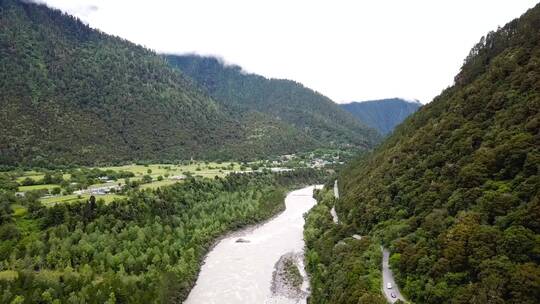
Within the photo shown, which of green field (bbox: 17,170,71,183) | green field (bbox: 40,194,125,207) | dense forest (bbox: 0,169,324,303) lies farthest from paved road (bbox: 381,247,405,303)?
green field (bbox: 17,170,71,183)

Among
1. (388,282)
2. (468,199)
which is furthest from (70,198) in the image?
(468,199)

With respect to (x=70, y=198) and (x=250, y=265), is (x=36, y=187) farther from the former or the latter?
(x=250, y=265)

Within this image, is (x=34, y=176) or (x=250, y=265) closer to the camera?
(x=250, y=265)

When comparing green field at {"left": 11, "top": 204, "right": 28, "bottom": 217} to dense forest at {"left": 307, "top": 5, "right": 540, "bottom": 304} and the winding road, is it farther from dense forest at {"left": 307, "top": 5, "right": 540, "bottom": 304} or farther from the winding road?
the winding road

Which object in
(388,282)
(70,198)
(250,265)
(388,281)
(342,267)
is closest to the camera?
(388,282)

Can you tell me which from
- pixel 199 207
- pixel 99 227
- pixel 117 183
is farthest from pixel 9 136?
pixel 99 227

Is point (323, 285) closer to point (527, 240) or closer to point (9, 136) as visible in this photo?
point (527, 240)
